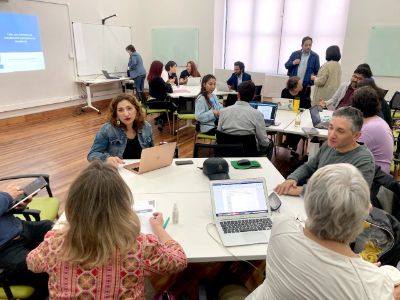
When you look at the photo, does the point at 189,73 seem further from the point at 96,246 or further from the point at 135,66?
the point at 96,246

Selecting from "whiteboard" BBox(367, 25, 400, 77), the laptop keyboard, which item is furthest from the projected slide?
"whiteboard" BBox(367, 25, 400, 77)

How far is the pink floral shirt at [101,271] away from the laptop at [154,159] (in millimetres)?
1095

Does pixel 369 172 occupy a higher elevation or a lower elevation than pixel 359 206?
lower

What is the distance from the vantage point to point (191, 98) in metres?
5.58

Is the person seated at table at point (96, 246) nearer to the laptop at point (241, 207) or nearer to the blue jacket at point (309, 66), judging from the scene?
the laptop at point (241, 207)

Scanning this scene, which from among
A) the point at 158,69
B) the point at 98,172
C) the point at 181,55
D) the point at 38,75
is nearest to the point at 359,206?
the point at 98,172

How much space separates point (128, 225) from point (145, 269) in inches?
8.4

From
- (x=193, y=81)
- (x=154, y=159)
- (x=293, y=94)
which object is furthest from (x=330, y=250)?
(x=193, y=81)

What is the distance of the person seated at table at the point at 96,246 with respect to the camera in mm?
1129

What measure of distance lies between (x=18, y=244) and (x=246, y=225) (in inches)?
50.6

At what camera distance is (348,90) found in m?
4.39

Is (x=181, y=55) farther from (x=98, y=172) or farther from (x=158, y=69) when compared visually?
(x=98, y=172)

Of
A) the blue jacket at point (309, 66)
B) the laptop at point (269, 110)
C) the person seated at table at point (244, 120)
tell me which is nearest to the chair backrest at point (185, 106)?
the laptop at point (269, 110)

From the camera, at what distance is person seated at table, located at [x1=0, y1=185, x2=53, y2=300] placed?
1629mm
